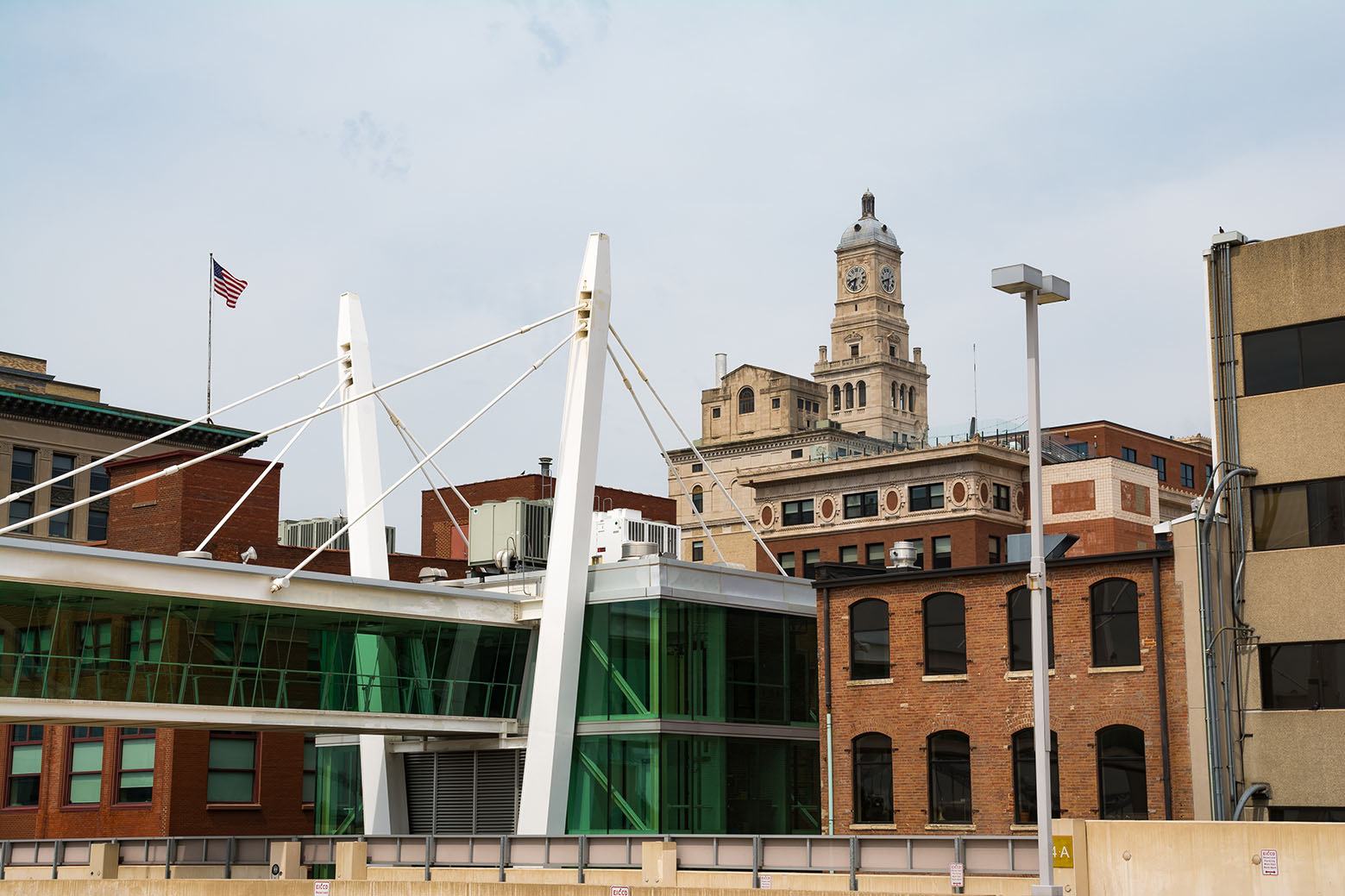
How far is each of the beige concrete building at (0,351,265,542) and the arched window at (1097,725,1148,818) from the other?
194 ft

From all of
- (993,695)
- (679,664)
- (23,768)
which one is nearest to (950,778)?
(993,695)

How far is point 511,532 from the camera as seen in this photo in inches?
1986

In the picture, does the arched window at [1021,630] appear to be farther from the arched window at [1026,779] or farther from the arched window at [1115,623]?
the arched window at [1026,779]

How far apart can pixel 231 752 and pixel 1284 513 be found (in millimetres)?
34489

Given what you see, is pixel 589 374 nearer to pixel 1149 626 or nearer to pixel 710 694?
pixel 710 694

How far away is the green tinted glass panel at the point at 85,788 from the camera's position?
54.5m

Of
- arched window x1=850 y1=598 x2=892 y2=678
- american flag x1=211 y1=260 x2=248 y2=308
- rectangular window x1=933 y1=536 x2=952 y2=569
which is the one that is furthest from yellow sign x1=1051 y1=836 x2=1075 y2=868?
rectangular window x1=933 y1=536 x2=952 y2=569

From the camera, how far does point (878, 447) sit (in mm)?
169750

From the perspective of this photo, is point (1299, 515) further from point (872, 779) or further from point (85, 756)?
point (85, 756)

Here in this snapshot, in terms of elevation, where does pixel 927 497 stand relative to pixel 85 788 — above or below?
above

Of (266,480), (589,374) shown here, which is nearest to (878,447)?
(266,480)

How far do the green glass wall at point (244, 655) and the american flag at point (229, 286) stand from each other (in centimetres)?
2916

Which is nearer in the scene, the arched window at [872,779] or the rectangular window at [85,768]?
the arched window at [872,779]


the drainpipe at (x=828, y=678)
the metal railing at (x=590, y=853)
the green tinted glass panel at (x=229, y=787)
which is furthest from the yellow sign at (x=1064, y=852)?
the green tinted glass panel at (x=229, y=787)
